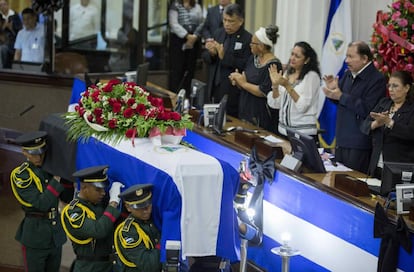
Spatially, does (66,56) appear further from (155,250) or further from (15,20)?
(155,250)

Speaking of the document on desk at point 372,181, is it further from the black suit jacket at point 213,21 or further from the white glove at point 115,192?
the black suit jacket at point 213,21

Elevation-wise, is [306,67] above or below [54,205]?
above

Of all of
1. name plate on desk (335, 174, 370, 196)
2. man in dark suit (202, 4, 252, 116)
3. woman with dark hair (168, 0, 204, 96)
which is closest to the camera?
name plate on desk (335, 174, 370, 196)

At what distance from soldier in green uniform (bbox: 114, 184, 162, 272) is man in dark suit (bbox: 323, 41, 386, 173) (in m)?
2.39

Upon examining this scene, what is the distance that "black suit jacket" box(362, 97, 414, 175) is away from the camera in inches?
235

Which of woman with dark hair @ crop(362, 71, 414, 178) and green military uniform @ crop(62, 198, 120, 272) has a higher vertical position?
woman with dark hair @ crop(362, 71, 414, 178)

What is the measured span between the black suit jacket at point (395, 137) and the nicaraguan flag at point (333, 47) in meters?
2.61

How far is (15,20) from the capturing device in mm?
10586

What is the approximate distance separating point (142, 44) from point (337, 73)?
8.48 feet

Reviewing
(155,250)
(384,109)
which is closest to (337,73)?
(384,109)

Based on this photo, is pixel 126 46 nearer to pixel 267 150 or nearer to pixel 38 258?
pixel 267 150

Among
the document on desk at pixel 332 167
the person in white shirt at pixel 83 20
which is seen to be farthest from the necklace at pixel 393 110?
the person in white shirt at pixel 83 20

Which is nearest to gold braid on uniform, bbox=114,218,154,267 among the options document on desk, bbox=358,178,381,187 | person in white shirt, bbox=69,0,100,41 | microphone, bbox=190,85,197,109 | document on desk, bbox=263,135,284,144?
document on desk, bbox=358,178,381,187

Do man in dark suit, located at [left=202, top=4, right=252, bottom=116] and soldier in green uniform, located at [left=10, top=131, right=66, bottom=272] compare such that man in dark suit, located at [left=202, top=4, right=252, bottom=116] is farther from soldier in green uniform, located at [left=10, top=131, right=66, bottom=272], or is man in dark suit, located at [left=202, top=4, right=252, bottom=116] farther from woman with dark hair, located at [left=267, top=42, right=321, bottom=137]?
soldier in green uniform, located at [left=10, top=131, right=66, bottom=272]
